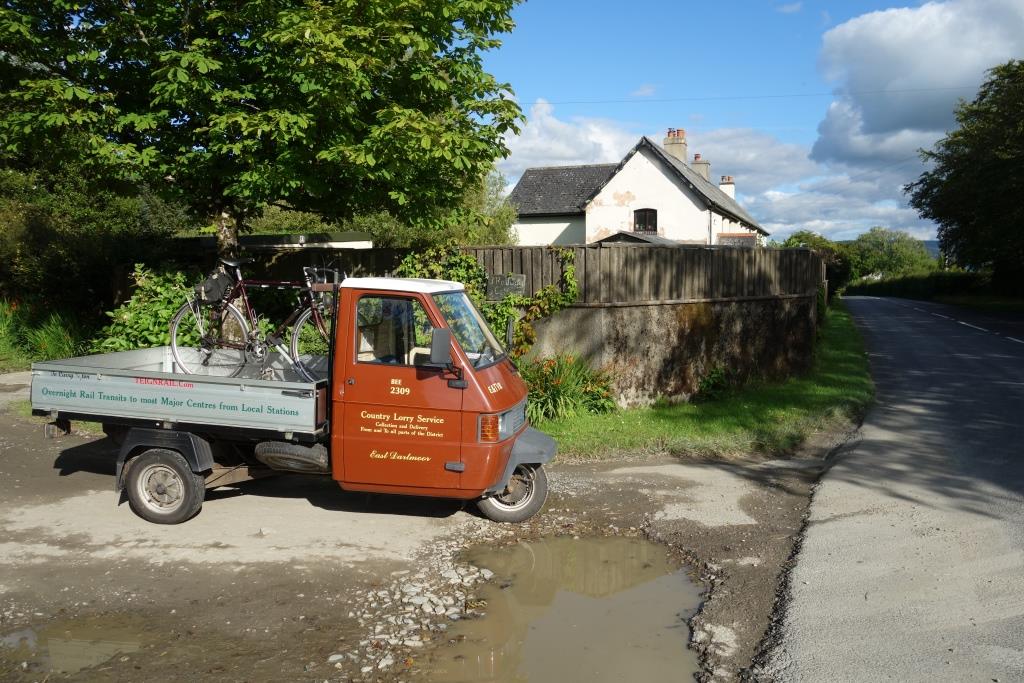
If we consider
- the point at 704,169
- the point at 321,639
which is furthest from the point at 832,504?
the point at 704,169

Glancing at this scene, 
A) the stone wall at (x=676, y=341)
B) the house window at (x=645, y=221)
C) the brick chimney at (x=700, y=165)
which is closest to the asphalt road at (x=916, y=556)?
the stone wall at (x=676, y=341)

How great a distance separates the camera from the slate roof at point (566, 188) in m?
36.0

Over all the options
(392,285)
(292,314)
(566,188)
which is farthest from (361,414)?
(566,188)

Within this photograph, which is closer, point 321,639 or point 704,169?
point 321,639

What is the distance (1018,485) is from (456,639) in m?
5.92

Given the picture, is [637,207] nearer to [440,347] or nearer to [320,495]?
[320,495]

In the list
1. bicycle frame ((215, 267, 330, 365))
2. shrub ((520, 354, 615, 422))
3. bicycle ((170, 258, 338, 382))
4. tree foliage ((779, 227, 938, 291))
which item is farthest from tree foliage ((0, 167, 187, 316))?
tree foliage ((779, 227, 938, 291))

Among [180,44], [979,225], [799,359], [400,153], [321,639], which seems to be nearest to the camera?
[321,639]

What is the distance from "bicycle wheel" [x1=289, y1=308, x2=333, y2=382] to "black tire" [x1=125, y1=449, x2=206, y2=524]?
4.39 feet

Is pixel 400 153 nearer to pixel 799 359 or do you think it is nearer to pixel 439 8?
pixel 439 8

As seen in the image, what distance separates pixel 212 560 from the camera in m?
5.89

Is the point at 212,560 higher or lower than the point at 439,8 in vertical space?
lower

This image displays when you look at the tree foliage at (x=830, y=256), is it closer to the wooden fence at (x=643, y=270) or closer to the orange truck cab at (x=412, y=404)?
the wooden fence at (x=643, y=270)

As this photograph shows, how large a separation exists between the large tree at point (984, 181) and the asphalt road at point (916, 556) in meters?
23.2
